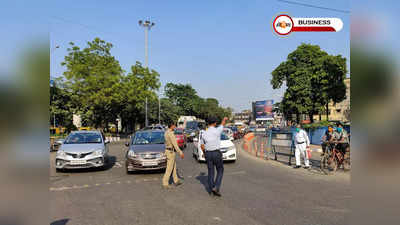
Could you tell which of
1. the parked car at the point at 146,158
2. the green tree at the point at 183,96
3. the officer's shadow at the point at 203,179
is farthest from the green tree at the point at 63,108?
the green tree at the point at 183,96

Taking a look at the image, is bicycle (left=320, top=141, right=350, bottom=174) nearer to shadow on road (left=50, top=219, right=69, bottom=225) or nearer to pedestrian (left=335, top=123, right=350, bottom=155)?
pedestrian (left=335, top=123, right=350, bottom=155)

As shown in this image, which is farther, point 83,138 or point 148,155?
point 83,138

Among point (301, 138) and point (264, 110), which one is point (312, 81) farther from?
point (301, 138)

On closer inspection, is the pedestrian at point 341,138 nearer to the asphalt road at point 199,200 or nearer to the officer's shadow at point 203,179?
the asphalt road at point 199,200

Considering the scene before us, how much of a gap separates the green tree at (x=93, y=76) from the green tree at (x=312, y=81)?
2346cm

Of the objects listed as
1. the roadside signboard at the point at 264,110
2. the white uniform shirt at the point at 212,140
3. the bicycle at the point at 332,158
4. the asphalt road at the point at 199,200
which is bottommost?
the asphalt road at the point at 199,200

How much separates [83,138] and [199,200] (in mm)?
7450

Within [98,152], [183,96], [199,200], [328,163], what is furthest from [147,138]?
[183,96]

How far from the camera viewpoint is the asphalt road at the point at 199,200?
5008 millimetres

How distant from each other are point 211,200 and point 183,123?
4977cm

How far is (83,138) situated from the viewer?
39.3ft

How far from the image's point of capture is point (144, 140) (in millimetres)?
11180
